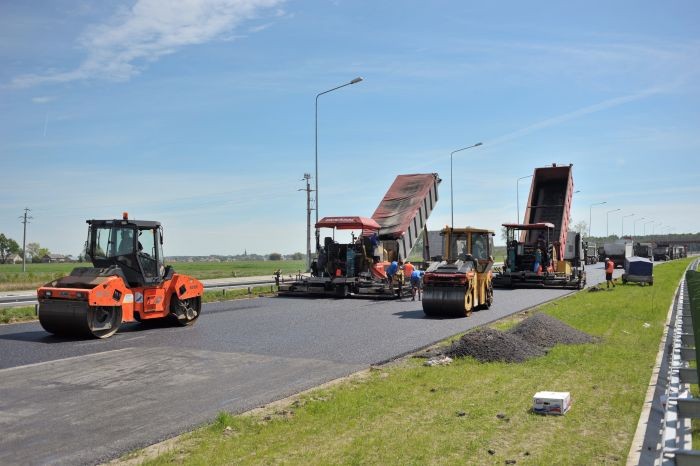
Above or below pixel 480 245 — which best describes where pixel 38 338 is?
below

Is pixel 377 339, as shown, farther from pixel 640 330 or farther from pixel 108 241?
pixel 108 241

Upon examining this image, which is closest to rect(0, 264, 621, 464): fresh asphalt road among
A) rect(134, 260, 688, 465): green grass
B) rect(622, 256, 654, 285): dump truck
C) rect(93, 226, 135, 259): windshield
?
rect(134, 260, 688, 465): green grass

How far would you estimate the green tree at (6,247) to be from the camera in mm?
108375

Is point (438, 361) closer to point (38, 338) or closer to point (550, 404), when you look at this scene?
point (550, 404)

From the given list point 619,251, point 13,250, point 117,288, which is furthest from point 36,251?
point 117,288

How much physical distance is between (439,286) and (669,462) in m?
11.5

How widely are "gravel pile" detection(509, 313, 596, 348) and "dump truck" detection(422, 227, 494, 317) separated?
418 cm

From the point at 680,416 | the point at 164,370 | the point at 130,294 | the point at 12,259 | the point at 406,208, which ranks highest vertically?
the point at 406,208

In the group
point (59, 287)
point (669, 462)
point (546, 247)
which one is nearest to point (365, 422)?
point (669, 462)

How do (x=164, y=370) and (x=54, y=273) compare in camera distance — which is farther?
(x=54, y=273)

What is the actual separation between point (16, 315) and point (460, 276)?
11236 mm

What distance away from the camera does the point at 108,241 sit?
13.0m

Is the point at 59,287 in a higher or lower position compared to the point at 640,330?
higher

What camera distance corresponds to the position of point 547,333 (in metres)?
10.8
